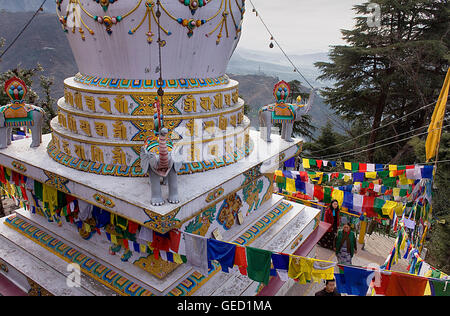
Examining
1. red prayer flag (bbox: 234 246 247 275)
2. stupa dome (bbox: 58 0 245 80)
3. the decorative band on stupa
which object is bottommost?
red prayer flag (bbox: 234 246 247 275)

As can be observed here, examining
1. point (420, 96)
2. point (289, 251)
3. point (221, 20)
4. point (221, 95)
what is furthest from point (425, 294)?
point (420, 96)

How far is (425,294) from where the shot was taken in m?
4.79

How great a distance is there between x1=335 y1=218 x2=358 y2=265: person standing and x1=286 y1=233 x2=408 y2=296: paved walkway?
70cm

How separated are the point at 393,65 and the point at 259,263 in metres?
18.1

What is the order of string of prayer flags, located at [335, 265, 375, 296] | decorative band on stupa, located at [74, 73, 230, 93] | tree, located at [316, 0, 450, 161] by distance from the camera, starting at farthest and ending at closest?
tree, located at [316, 0, 450, 161], decorative band on stupa, located at [74, 73, 230, 93], string of prayer flags, located at [335, 265, 375, 296]

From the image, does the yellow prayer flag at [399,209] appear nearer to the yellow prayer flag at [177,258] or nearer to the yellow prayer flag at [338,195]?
the yellow prayer flag at [338,195]

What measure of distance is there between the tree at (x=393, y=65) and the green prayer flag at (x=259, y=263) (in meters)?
14.2

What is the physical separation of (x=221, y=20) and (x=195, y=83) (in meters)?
1.59

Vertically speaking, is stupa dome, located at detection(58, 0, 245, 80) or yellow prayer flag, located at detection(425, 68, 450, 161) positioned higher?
stupa dome, located at detection(58, 0, 245, 80)

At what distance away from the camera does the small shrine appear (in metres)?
6.05

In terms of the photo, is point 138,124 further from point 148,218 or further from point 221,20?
point 221,20

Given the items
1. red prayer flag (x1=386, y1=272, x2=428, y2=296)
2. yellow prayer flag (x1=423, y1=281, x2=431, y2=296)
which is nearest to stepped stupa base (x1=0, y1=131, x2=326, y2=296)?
red prayer flag (x1=386, y1=272, x2=428, y2=296)

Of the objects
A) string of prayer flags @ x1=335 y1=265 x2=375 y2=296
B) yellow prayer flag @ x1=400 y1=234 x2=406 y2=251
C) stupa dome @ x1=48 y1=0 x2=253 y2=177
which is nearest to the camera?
string of prayer flags @ x1=335 y1=265 x2=375 y2=296

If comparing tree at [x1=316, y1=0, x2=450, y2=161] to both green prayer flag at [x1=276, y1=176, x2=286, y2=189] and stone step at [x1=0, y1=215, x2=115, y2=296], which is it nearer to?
green prayer flag at [x1=276, y1=176, x2=286, y2=189]
